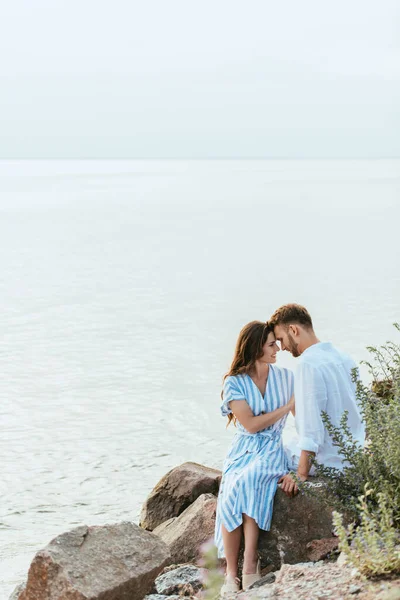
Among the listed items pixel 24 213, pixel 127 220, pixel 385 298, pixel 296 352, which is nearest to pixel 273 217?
pixel 127 220

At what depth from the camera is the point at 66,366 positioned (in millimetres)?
16016

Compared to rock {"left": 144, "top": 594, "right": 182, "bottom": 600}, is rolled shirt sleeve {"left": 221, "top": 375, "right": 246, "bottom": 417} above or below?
above

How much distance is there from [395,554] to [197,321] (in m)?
16.2

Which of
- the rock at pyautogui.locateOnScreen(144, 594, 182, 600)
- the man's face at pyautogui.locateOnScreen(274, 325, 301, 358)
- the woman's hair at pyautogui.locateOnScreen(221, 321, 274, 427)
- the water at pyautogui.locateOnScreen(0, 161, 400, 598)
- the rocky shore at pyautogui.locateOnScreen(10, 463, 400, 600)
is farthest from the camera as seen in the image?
the water at pyautogui.locateOnScreen(0, 161, 400, 598)

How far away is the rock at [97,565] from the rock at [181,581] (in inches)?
16.0

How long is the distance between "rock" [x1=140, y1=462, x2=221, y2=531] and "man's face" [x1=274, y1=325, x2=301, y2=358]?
82.4 inches

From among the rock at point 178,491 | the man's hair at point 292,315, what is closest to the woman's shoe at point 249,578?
the man's hair at point 292,315

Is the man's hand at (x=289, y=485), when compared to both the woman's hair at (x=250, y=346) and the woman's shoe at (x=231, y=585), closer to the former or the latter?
the woman's shoe at (x=231, y=585)

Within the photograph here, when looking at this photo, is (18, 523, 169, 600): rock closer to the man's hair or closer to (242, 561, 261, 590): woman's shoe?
(242, 561, 261, 590): woman's shoe

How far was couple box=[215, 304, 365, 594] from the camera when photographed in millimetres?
5758

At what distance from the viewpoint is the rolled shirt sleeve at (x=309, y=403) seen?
5711 millimetres

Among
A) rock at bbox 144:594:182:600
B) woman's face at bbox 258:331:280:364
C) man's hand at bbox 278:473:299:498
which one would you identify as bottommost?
rock at bbox 144:594:182:600

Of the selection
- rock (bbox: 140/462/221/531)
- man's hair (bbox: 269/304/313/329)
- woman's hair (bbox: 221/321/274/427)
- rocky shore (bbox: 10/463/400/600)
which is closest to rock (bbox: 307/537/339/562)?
rocky shore (bbox: 10/463/400/600)

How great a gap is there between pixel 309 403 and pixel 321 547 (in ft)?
2.85
